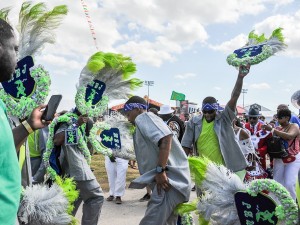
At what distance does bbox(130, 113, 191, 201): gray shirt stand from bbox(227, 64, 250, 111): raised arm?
1030 mm

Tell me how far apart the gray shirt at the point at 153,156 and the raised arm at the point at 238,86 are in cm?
103

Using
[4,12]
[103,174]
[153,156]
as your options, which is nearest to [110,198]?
[103,174]

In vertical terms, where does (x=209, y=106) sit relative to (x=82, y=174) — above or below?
above

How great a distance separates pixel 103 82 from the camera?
182 inches

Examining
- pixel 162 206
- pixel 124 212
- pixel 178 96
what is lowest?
pixel 124 212

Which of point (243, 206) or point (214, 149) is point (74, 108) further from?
point (243, 206)

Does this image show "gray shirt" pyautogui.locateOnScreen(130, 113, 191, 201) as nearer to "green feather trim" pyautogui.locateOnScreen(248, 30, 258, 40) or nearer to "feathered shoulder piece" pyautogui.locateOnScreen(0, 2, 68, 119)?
"feathered shoulder piece" pyautogui.locateOnScreen(0, 2, 68, 119)

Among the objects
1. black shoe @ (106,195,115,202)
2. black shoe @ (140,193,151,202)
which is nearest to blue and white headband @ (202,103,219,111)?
black shoe @ (140,193,151,202)

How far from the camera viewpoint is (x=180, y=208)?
144 inches

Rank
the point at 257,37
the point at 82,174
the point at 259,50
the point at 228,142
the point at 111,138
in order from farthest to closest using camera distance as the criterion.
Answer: the point at 111,138 < the point at 228,142 < the point at 82,174 < the point at 257,37 < the point at 259,50

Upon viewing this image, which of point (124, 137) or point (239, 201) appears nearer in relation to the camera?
point (239, 201)

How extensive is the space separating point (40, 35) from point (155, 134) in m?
1.38

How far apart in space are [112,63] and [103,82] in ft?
0.83

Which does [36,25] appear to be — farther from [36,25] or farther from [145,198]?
[145,198]
